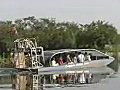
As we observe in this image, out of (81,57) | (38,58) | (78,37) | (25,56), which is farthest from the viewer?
(78,37)

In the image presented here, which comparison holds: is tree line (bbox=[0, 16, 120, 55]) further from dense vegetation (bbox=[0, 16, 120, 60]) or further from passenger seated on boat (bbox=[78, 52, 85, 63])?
passenger seated on boat (bbox=[78, 52, 85, 63])

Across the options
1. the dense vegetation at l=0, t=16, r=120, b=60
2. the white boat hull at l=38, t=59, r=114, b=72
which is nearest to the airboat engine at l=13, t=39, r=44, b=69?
the white boat hull at l=38, t=59, r=114, b=72

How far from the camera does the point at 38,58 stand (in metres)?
23.2

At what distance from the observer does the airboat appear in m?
22.3

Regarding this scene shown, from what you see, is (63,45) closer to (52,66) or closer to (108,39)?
(108,39)

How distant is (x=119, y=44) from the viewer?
183ft

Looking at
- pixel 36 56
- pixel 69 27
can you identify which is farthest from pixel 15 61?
pixel 69 27

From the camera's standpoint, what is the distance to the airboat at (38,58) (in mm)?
22328

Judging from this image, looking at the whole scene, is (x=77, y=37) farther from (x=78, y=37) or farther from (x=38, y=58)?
(x=38, y=58)

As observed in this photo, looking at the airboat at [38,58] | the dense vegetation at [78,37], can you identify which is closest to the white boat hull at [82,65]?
the airboat at [38,58]

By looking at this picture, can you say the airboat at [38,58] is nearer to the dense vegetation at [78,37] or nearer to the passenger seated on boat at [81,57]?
the passenger seated on boat at [81,57]

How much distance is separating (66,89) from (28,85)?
1.70 metres

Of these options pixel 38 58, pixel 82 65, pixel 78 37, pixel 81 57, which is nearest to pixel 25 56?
pixel 38 58

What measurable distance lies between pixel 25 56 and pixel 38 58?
0.92 m
